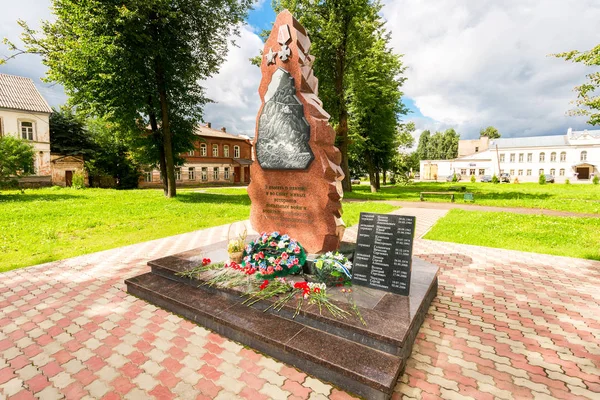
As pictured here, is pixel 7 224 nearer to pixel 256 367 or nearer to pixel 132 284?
pixel 132 284

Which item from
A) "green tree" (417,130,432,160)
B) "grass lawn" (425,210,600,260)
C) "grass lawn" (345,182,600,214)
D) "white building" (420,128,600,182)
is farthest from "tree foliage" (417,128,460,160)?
"grass lawn" (425,210,600,260)

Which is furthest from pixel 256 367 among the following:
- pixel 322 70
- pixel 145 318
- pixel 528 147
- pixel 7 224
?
pixel 528 147

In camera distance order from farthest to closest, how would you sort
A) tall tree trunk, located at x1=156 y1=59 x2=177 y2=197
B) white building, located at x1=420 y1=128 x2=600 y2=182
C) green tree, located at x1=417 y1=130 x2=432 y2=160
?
green tree, located at x1=417 y1=130 x2=432 y2=160, white building, located at x1=420 y1=128 x2=600 y2=182, tall tree trunk, located at x1=156 y1=59 x2=177 y2=197

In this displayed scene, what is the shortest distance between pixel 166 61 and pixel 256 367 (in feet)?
59.2

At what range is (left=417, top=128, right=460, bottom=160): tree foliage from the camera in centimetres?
7797

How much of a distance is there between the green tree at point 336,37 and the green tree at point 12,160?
18.7 metres

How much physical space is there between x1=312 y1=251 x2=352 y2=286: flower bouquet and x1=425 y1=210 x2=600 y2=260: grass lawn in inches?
233

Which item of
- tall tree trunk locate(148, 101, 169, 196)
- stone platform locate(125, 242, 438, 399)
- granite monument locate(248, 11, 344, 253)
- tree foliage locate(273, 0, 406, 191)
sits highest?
tree foliage locate(273, 0, 406, 191)

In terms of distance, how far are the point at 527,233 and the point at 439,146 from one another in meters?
77.8

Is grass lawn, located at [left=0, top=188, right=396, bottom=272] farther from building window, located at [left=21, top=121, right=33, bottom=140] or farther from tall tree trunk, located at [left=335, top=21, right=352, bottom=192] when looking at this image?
building window, located at [left=21, top=121, right=33, bottom=140]

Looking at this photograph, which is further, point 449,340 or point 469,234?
point 469,234

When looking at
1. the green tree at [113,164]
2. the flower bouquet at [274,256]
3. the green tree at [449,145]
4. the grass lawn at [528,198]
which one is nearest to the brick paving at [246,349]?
the flower bouquet at [274,256]

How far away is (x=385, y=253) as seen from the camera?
161 inches

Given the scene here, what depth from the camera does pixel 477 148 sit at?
69.6 m
